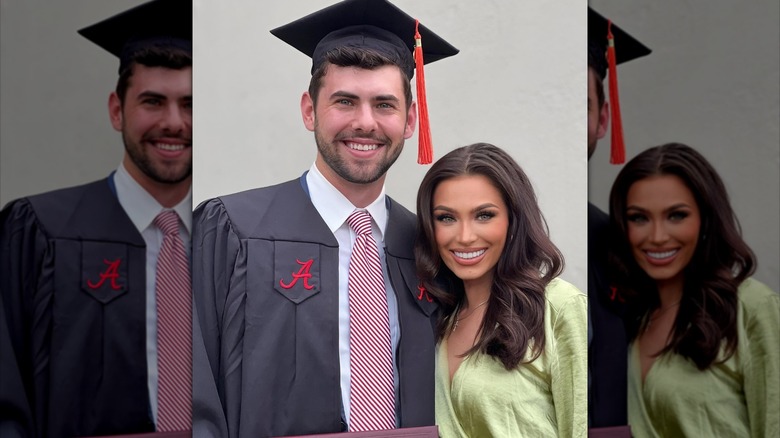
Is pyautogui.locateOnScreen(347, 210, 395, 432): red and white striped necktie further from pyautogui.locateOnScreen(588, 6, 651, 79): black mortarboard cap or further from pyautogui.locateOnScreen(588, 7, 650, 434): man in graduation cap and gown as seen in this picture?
pyautogui.locateOnScreen(588, 6, 651, 79): black mortarboard cap

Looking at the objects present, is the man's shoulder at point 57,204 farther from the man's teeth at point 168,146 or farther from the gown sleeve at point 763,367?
the gown sleeve at point 763,367

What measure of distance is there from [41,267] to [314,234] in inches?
38.6

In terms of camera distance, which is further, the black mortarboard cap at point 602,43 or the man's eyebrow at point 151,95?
the black mortarboard cap at point 602,43

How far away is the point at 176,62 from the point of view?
3.27 m

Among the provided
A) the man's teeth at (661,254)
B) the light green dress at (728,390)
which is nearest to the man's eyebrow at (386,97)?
the man's teeth at (661,254)

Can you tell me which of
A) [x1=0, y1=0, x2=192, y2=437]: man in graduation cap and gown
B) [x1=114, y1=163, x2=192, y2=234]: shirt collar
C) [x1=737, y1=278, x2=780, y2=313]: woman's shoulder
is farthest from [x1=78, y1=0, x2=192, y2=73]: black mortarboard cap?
[x1=737, y1=278, x2=780, y2=313]: woman's shoulder

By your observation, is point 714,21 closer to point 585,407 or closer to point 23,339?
point 585,407

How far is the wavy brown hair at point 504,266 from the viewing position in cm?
326

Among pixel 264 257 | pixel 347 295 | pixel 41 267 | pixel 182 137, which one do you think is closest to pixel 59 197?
pixel 41 267

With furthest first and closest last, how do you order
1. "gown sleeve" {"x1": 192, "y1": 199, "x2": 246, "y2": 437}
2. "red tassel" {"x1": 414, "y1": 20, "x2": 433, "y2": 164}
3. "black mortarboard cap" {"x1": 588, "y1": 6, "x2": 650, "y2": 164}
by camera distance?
"black mortarboard cap" {"x1": 588, "y1": 6, "x2": 650, "y2": 164}, "red tassel" {"x1": 414, "y1": 20, "x2": 433, "y2": 164}, "gown sleeve" {"x1": 192, "y1": 199, "x2": 246, "y2": 437}

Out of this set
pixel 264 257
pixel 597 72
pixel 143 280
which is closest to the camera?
pixel 264 257

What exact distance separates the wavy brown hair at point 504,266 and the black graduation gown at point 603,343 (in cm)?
61

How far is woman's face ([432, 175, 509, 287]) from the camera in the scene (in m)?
3.26

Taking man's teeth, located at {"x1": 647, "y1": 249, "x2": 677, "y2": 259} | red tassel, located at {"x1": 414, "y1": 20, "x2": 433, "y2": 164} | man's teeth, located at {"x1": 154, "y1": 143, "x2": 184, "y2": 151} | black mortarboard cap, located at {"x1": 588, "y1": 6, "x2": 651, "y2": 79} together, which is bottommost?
man's teeth, located at {"x1": 647, "y1": 249, "x2": 677, "y2": 259}
